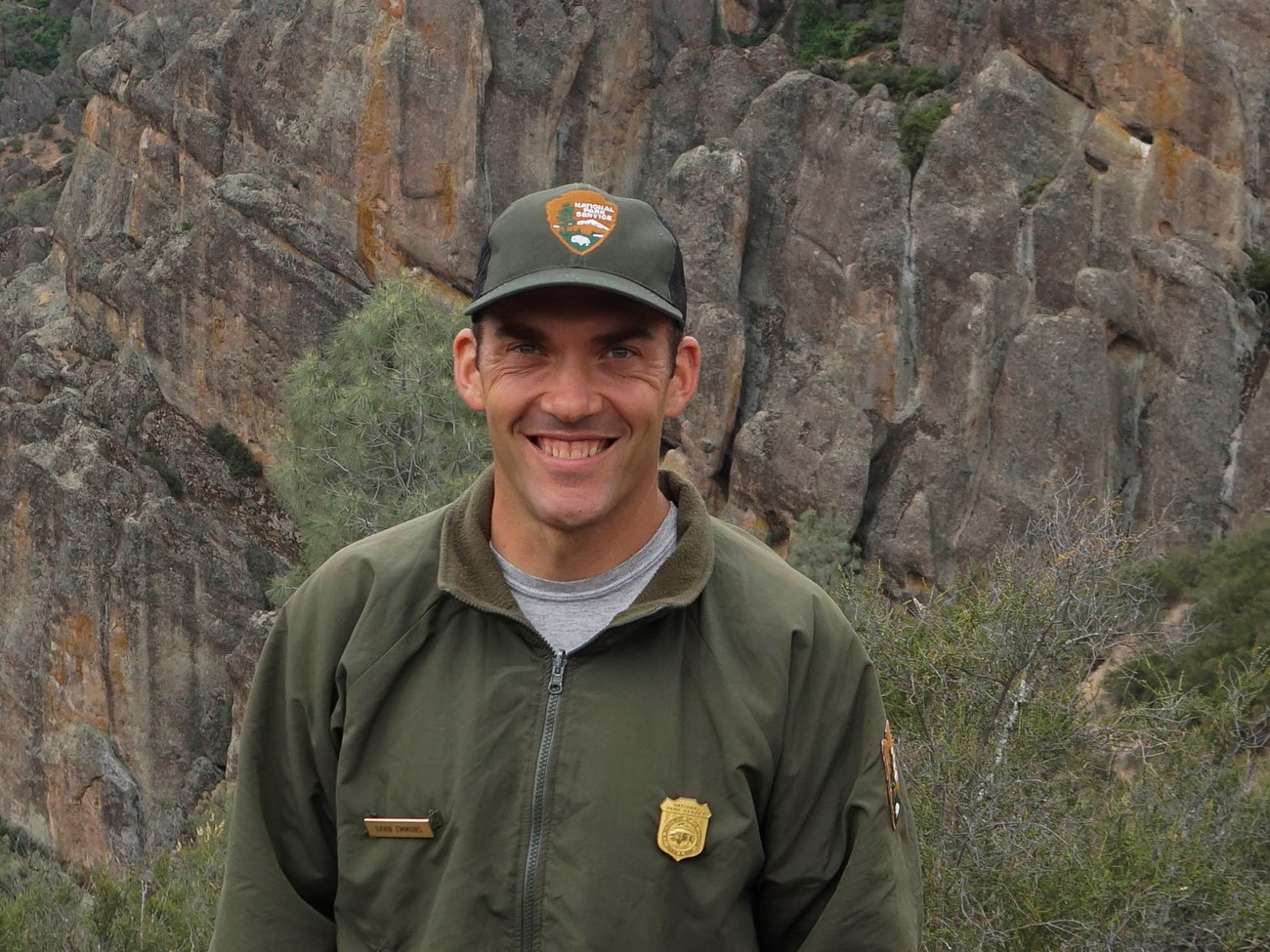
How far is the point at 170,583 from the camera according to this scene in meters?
23.0

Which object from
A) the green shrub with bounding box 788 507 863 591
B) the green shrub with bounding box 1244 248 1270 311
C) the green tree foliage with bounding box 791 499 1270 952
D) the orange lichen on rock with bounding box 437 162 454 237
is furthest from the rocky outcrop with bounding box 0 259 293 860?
the green tree foliage with bounding box 791 499 1270 952

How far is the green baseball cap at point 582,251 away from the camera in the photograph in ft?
6.50

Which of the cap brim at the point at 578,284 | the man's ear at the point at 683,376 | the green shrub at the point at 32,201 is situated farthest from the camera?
the green shrub at the point at 32,201

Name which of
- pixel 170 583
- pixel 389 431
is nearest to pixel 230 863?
pixel 389 431

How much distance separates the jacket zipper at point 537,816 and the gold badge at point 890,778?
464 millimetres

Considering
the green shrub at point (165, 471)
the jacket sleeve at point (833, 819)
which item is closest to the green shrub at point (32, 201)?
the green shrub at point (165, 471)

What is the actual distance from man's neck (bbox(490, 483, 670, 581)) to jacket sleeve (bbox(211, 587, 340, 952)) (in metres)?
0.29

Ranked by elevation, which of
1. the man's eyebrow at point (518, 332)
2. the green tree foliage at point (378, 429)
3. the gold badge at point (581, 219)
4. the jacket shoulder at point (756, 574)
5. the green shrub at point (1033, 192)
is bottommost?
the green tree foliage at point (378, 429)

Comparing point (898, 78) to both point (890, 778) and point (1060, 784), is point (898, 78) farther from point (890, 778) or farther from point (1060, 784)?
point (890, 778)

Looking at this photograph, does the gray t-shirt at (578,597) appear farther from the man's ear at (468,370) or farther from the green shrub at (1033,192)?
the green shrub at (1033,192)

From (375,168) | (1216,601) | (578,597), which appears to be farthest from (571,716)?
(375,168)

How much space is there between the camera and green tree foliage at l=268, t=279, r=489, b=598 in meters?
17.6

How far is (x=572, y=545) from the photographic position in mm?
2113

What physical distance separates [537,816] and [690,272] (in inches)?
788
